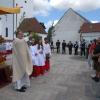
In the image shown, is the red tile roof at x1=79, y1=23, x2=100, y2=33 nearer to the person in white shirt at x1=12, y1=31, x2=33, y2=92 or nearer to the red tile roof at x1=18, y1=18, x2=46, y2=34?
the red tile roof at x1=18, y1=18, x2=46, y2=34

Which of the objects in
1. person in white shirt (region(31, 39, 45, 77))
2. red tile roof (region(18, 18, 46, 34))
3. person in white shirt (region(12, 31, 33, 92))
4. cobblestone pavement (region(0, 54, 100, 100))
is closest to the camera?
cobblestone pavement (region(0, 54, 100, 100))

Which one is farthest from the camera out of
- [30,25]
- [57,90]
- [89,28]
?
[89,28]

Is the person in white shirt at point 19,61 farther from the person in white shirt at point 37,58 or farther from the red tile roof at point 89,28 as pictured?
the red tile roof at point 89,28

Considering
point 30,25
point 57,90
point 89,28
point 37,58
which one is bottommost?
point 57,90

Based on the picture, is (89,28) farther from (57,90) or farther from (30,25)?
(57,90)

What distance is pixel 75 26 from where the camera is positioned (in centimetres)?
8100

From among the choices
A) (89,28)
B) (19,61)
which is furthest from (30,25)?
(19,61)

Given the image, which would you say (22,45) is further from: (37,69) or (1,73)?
(37,69)

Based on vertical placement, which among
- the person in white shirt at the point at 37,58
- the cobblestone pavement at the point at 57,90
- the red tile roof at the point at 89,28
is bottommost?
the cobblestone pavement at the point at 57,90

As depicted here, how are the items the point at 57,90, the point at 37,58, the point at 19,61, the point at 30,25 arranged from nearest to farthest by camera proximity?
the point at 19,61 < the point at 57,90 < the point at 37,58 < the point at 30,25

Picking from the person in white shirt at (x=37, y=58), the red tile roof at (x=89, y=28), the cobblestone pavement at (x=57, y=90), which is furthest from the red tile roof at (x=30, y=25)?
the cobblestone pavement at (x=57, y=90)

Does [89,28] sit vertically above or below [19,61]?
above

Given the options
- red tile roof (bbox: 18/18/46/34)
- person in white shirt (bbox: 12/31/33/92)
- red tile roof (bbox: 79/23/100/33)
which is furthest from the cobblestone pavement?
red tile roof (bbox: 79/23/100/33)

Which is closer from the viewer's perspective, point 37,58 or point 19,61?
point 19,61
